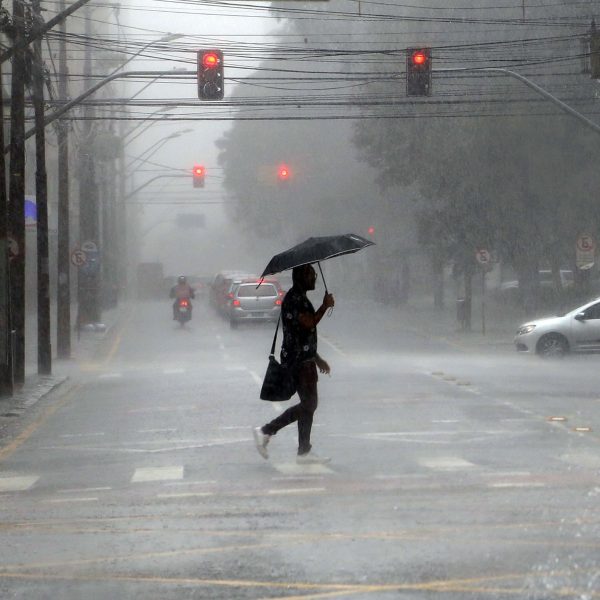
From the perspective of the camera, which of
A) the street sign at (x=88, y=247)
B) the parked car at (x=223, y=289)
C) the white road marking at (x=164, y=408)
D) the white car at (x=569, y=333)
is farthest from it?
the parked car at (x=223, y=289)

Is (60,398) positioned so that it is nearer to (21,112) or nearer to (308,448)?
(21,112)

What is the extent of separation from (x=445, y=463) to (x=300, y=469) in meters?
1.34

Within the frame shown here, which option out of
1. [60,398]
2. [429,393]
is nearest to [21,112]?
[60,398]

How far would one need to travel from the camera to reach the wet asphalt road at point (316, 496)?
7.87 metres

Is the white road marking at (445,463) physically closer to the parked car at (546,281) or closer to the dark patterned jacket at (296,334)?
the dark patterned jacket at (296,334)

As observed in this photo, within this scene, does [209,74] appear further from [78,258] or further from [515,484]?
[78,258]

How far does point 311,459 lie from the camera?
44.5 ft

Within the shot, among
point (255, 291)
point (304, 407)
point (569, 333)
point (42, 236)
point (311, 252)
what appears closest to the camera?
point (304, 407)

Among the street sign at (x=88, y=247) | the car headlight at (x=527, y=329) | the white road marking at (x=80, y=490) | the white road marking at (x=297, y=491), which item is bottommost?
the white road marking at (x=80, y=490)

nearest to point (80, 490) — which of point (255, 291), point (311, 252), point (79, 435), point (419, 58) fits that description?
point (311, 252)

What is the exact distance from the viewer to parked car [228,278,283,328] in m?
48.7

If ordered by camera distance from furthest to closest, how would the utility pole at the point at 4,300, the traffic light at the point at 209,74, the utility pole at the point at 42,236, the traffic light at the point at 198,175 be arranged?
the traffic light at the point at 198,175 < the utility pole at the point at 42,236 < the traffic light at the point at 209,74 < the utility pole at the point at 4,300

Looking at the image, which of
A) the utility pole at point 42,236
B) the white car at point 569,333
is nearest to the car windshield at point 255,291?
the white car at point 569,333

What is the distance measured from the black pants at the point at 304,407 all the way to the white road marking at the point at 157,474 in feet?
3.51
